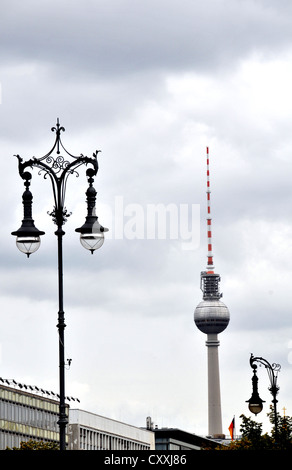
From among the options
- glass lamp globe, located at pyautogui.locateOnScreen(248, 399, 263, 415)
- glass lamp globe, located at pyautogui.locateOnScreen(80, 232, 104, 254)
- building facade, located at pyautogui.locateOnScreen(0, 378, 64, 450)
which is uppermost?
building facade, located at pyautogui.locateOnScreen(0, 378, 64, 450)

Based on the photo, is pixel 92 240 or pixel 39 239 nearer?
pixel 92 240

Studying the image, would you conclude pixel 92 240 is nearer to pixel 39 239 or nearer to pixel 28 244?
pixel 39 239

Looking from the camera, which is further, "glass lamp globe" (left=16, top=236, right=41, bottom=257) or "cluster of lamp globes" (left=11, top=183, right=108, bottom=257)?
"glass lamp globe" (left=16, top=236, right=41, bottom=257)

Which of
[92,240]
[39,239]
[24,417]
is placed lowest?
[92,240]

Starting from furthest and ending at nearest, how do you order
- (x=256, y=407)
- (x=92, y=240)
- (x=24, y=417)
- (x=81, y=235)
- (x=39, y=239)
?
(x=24, y=417) < (x=256, y=407) < (x=39, y=239) < (x=81, y=235) < (x=92, y=240)

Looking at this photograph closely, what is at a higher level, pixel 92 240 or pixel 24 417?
pixel 24 417

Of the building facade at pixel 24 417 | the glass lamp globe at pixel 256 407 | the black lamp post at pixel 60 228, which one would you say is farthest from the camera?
the building facade at pixel 24 417

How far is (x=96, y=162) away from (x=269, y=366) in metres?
26.2

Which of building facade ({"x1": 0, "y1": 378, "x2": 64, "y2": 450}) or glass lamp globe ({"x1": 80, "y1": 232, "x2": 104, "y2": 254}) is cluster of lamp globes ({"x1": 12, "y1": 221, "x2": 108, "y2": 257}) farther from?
building facade ({"x1": 0, "y1": 378, "x2": 64, "y2": 450})

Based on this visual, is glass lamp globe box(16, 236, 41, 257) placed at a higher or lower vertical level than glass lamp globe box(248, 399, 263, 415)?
lower

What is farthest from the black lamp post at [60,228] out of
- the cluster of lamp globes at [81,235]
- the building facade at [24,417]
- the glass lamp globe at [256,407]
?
the building facade at [24,417]

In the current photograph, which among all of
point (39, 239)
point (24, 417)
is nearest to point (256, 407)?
point (39, 239)

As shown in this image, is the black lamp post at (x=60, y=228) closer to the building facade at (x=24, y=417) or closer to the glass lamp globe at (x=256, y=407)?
the glass lamp globe at (x=256, y=407)

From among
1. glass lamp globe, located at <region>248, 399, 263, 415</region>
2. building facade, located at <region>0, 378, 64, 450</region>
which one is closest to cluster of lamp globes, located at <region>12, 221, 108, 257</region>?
glass lamp globe, located at <region>248, 399, 263, 415</region>
